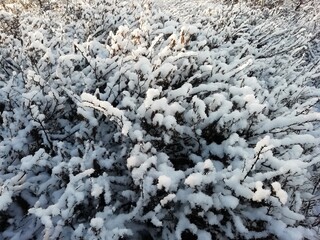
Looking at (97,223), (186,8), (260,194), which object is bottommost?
(186,8)

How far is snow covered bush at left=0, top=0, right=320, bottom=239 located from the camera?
1.94 meters

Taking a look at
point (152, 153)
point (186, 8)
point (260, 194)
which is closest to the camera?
point (260, 194)

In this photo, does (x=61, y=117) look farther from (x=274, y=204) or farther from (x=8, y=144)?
(x=274, y=204)

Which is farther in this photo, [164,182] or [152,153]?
[152,153]

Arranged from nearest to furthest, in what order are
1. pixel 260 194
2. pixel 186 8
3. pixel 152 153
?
pixel 260 194, pixel 152 153, pixel 186 8

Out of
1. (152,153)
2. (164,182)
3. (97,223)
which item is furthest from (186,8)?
(97,223)

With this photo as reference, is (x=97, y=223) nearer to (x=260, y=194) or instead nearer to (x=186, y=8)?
(x=260, y=194)

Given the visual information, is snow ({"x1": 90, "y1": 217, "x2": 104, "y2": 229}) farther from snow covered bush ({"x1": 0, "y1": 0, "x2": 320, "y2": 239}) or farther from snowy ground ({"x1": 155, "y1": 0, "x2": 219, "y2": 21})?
snowy ground ({"x1": 155, "y1": 0, "x2": 219, "y2": 21})

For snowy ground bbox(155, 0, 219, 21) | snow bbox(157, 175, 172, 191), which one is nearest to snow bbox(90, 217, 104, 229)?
snow bbox(157, 175, 172, 191)

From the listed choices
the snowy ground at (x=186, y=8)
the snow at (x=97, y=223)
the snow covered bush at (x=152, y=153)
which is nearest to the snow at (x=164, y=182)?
the snow covered bush at (x=152, y=153)

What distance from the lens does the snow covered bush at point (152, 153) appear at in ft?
6.36

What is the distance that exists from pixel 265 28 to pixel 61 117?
10.1ft

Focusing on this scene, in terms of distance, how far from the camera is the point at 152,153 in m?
2.16

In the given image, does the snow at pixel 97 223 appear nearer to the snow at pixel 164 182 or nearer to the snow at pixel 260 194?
the snow at pixel 164 182
